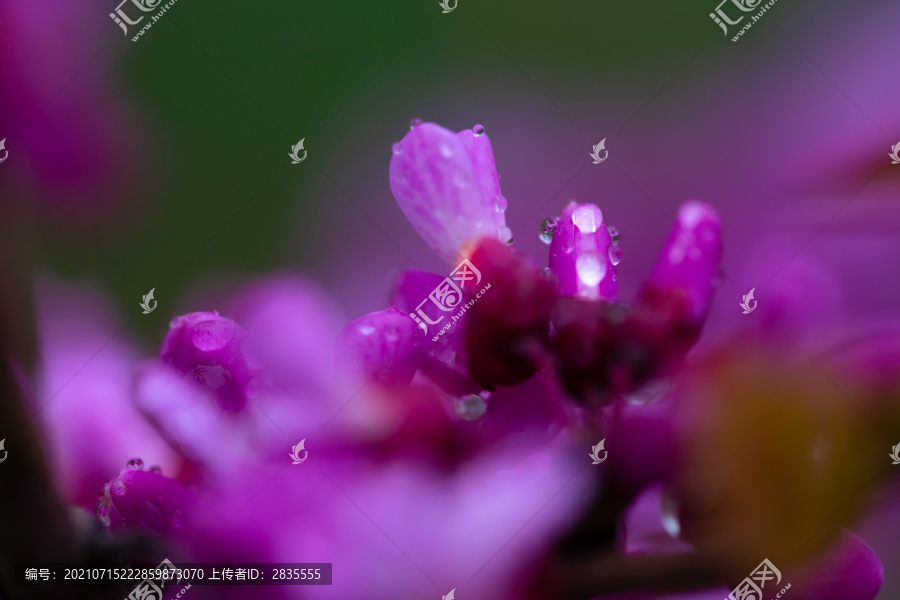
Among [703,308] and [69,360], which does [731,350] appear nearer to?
[703,308]

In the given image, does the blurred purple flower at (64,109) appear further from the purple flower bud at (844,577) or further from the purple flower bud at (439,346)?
the purple flower bud at (844,577)

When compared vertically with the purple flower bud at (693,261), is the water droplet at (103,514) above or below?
below

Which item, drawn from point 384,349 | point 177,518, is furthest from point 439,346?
point 177,518

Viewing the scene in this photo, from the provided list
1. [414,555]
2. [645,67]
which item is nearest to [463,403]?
[414,555]

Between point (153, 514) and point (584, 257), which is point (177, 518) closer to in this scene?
point (153, 514)

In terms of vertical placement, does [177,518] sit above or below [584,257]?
below

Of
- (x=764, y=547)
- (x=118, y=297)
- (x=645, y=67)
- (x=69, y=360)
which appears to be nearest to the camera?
(x=764, y=547)

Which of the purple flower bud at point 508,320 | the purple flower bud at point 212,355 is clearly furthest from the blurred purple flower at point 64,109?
the purple flower bud at point 508,320
